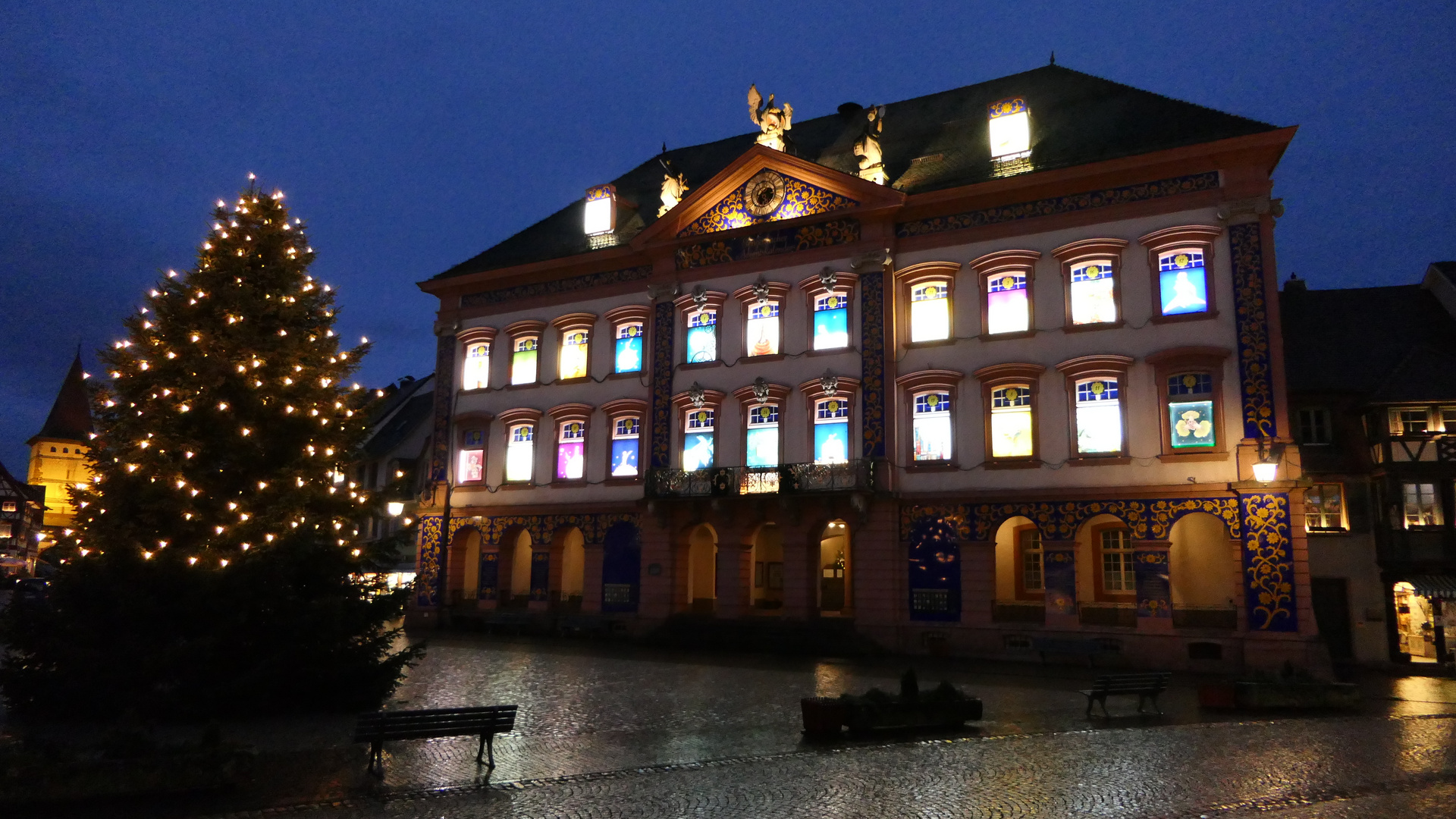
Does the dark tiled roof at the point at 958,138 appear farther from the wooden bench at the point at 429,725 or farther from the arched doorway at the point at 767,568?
the wooden bench at the point at 429,725

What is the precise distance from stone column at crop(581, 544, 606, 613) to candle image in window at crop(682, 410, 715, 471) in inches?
168

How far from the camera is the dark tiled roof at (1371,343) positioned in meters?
29.4

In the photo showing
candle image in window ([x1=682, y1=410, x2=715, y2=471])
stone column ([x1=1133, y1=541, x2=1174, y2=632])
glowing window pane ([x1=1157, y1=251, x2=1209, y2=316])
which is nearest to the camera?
stone column ([x1=1133, y1=541, x2=1174, y2=632])

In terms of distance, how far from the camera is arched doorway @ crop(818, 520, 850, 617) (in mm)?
35094

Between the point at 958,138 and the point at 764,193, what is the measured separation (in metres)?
6.40

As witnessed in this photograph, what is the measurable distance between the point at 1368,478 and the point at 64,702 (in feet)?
105

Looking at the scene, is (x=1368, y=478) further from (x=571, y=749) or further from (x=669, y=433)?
(x=571, y=749)

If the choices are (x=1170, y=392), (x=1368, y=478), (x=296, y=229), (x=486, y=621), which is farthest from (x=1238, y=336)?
(x=486, y=621)

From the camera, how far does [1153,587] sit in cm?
2602

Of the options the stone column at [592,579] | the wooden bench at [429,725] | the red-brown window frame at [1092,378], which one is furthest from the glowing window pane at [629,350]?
the wooden bench at [429,725]

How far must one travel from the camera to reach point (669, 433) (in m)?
33.5

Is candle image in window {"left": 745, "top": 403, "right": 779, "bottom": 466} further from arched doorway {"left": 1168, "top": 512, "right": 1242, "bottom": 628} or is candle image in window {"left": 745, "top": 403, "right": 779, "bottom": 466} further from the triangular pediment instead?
arched doorway {"left": 1168, "top": 512, "right": 1242, "bottom": 628}

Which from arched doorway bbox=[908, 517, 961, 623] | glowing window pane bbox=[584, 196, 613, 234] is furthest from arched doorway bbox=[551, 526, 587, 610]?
arched doorway bbox=[908, 517, 961, 623]

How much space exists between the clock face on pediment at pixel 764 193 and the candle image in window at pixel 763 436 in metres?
6.30
